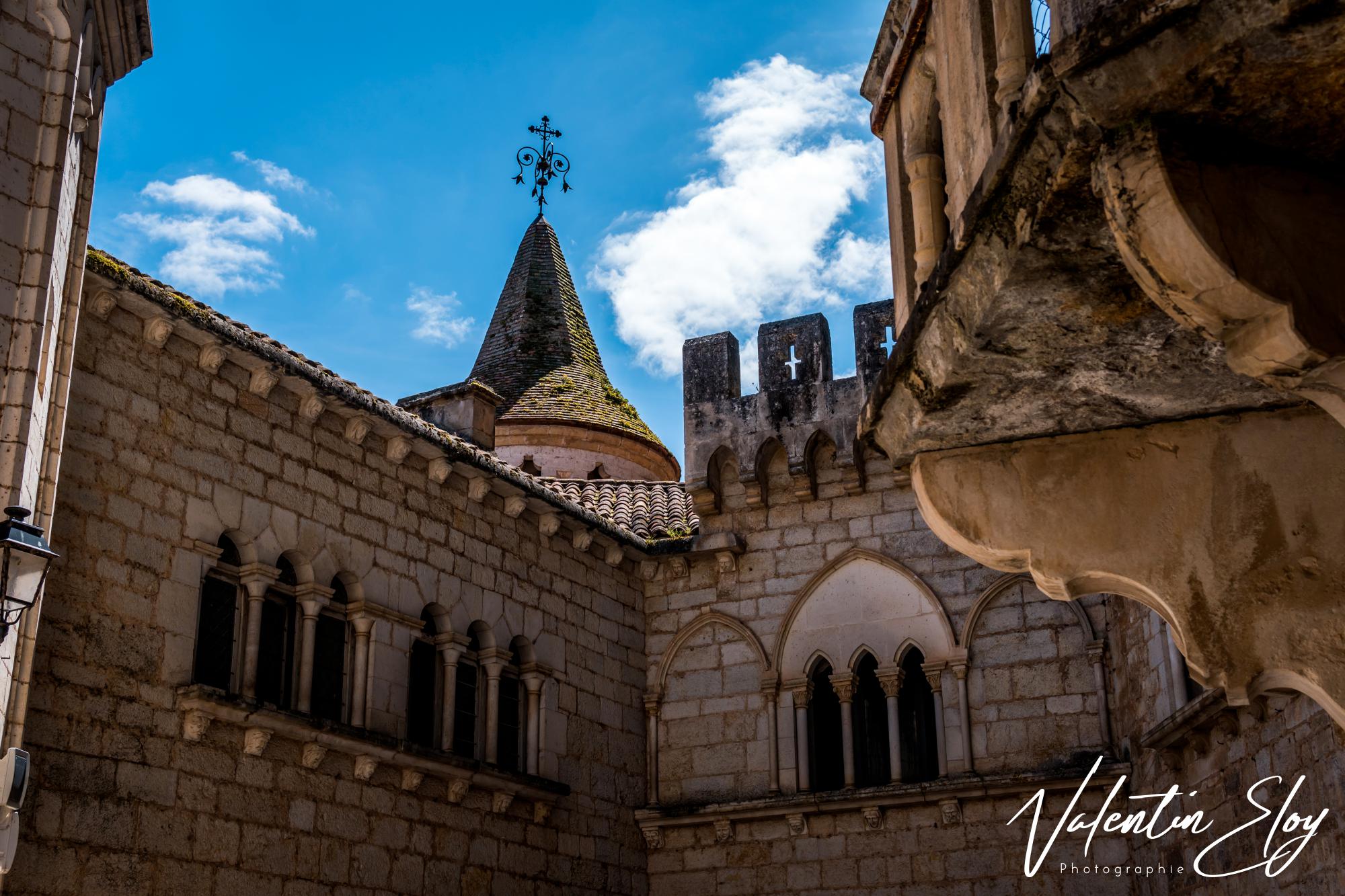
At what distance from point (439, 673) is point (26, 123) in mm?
5532

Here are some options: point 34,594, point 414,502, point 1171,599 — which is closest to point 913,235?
point 1171,599

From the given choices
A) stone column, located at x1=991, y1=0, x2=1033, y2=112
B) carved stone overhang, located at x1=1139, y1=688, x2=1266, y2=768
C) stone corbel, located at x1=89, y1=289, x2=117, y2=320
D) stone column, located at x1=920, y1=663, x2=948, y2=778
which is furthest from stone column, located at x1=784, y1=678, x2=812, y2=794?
stone column, located at x1=991, y1=0, x2=1033, y2=112

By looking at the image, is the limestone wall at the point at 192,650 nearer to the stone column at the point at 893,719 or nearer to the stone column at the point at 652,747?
the stone column at the point at 652,747

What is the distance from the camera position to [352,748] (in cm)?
1053

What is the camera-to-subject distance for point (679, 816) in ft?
44.3

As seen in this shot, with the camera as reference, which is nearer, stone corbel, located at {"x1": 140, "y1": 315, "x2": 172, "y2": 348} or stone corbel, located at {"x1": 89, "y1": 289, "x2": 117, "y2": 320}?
stone corbel, located at {"x1": 89, "y1": 289, "x2": 117, "y2": 320}

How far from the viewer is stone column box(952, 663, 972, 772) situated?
42.2ft

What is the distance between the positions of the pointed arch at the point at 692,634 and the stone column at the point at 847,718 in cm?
95

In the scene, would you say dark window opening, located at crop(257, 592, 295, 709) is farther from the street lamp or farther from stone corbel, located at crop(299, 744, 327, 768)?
the street lamp

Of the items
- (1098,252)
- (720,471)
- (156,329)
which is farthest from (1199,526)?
(720,471)

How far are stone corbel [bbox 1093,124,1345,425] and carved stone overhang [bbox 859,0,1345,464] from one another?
0.04ft

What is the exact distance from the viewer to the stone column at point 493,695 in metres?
12.3
